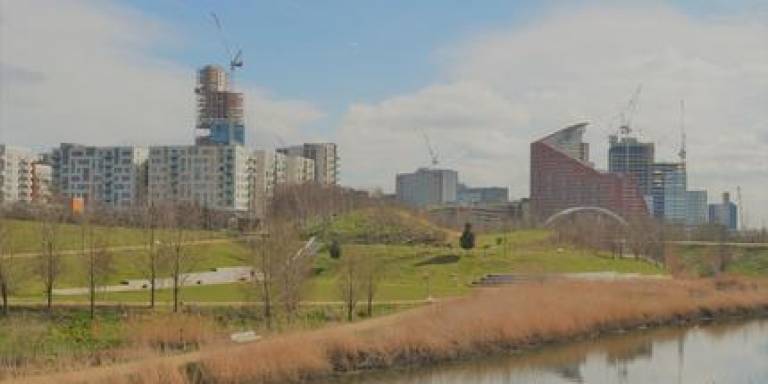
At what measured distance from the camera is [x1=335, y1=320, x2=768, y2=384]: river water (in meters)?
34.3

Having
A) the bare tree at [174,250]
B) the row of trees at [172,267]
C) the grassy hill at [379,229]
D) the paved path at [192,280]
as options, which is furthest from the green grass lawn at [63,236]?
the grassy hill at [379,229]

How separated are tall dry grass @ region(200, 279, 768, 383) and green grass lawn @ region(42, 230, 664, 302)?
7280 mm

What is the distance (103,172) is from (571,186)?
77.9 meters

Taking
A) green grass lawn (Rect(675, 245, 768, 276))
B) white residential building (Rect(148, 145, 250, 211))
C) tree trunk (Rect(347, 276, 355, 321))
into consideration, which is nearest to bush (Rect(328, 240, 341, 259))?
tree trunk (Rect(347, 276, 355, 321))

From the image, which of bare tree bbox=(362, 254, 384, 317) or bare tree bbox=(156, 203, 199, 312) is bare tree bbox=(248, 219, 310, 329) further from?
bare tree bbox=(156, 203, 199, 312)

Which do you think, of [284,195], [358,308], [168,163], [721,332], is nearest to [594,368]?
[358,308]

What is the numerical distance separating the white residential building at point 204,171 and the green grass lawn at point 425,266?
8011 centimetres

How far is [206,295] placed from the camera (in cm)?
4819

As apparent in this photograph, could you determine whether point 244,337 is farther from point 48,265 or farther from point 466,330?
point 48,265

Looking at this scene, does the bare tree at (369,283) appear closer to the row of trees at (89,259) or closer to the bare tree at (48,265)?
the row of trees at (89,259)

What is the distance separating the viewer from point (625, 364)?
3928 centimetres

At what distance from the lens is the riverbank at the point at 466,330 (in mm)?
29125

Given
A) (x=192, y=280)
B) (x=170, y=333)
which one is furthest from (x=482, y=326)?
(x=192, y=280)

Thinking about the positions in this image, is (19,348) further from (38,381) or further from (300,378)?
(300,378)
